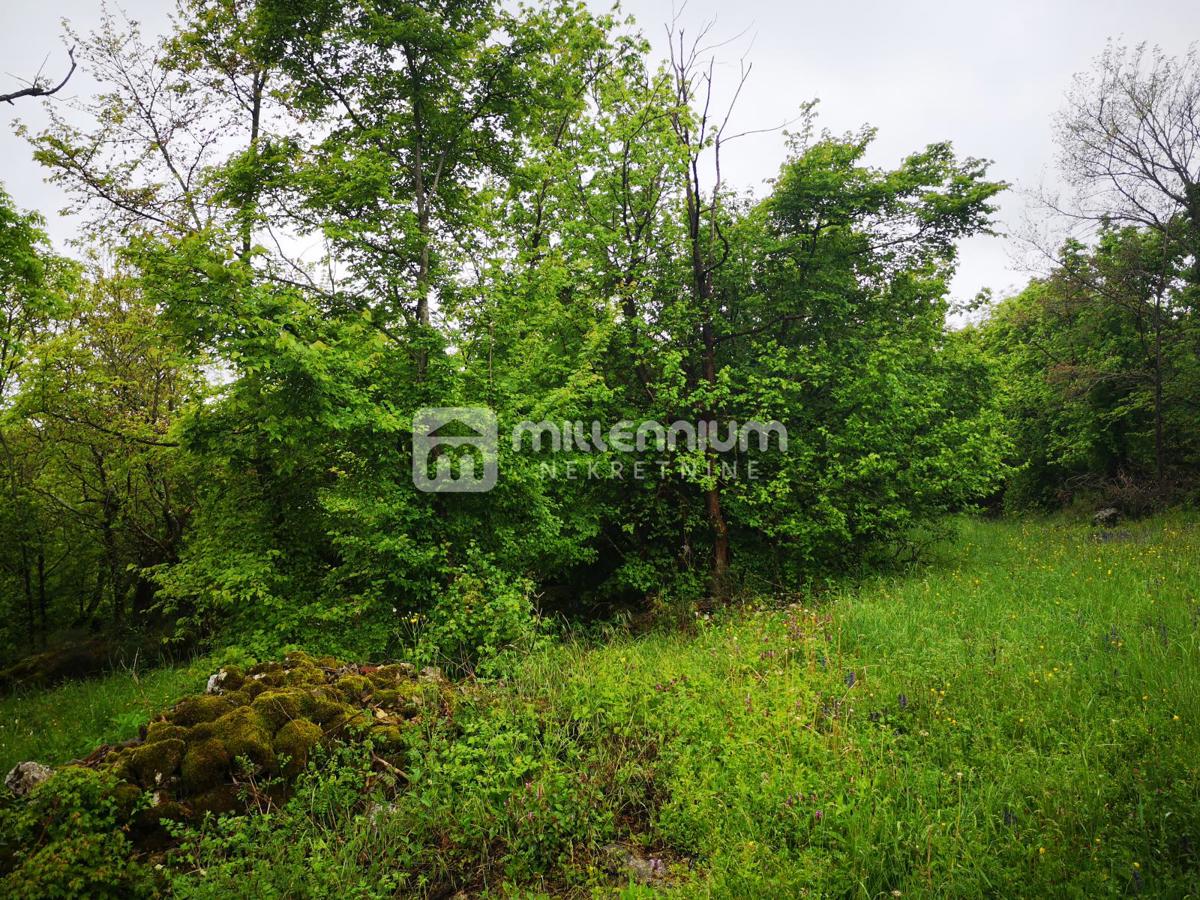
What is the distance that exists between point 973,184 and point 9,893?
15.3 m

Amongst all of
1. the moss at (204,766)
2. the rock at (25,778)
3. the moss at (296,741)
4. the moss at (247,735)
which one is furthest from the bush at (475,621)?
the rock at (25,778)

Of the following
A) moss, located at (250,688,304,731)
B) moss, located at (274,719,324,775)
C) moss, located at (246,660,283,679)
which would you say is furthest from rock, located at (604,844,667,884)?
moss, located at (246,660,283,679)

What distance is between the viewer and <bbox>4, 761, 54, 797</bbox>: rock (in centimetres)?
354

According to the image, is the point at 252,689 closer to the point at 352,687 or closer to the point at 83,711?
the point at 352,687

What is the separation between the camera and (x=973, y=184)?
1099 cm

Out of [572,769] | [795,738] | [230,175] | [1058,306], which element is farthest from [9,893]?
[1058,306]

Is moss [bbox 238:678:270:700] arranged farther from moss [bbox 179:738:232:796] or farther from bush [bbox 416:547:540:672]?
bush [bbox 416:547:540:672]

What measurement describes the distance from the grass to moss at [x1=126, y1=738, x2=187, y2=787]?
2.82 meters

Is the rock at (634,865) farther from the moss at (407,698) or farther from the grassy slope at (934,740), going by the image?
the moss at (407,698)

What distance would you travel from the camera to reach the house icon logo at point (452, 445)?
6.87m

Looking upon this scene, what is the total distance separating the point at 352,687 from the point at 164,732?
3.95 ft

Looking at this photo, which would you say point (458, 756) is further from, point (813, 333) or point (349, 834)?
point (813, 333)

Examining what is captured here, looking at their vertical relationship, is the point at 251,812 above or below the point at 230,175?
below

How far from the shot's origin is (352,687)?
444 centimetres
